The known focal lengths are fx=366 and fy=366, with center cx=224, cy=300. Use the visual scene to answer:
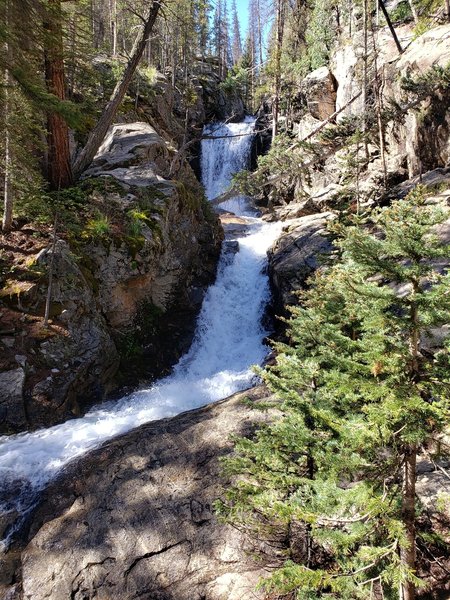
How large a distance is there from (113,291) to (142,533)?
651 centimetres

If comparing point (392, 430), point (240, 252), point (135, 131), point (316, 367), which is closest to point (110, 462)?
point (316, 367)

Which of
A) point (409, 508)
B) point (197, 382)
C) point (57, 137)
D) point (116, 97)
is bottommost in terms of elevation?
point (197, 382)

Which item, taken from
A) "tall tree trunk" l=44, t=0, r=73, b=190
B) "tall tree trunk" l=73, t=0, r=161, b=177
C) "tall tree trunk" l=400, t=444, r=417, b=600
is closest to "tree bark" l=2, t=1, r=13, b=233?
"tall tree trunk" l=44, t=0, r=73, b=190

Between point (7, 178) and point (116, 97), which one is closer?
point (7, 178)

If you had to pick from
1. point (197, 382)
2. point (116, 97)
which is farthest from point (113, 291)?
point (116, 97)

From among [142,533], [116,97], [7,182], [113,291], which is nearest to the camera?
[142,533]

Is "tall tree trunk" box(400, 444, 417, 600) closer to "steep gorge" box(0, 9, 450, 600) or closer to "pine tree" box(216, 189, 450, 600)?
"pine tree" box(216, 189, 450, 600)

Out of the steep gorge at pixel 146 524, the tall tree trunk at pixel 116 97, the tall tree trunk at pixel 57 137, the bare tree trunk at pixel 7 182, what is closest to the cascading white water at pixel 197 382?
the steep gorge at pixel 146 524

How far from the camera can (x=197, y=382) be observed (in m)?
11.0

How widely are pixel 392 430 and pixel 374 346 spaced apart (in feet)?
2.28

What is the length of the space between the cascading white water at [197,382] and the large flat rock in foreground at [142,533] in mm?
662

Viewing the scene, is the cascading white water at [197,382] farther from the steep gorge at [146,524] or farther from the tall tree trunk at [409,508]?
the tall tree trunk at [409,508]

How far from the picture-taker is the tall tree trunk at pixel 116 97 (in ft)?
35.6

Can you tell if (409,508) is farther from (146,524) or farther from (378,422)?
(146,524)
